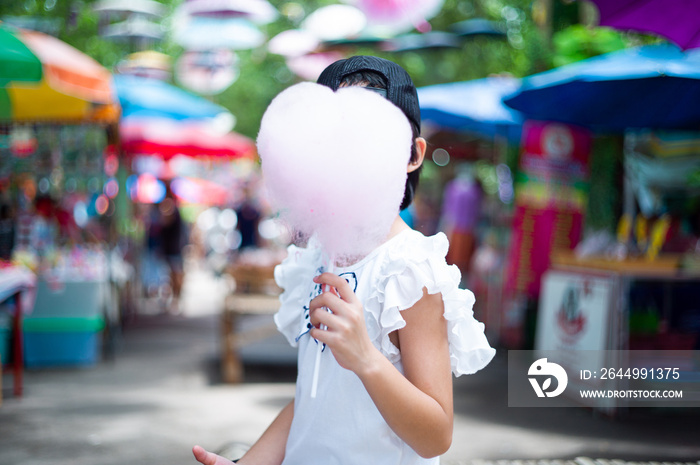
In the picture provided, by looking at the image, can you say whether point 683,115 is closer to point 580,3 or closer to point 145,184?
point 580,3

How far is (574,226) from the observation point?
6789 millimetres

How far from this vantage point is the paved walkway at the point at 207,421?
13.9ft

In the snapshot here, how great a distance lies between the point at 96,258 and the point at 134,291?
3604mm

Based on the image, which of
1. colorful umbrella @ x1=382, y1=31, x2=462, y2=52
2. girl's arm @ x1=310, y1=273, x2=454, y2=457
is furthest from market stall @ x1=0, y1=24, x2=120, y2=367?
girl's arm @ x1=310, y1=273, x2=454, y2=457

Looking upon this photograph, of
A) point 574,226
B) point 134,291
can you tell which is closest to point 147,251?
point 134,291

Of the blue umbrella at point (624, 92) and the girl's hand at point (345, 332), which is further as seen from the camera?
the blue umbrella at point (624, 92)

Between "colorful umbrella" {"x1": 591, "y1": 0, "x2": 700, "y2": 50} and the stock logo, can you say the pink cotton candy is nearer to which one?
"colorful umbrella" {"x1": 591, "y1": 0, "x2": 700, "y2": 50}

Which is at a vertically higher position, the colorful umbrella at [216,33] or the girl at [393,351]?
the colorful umbrella at [216,33]

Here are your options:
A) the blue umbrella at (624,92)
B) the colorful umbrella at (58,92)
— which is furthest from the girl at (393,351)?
the colorful umbrella at (58,92)

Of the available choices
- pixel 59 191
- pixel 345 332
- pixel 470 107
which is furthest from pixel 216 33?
pixel 345 332

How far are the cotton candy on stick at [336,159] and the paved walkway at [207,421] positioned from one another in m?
2.45

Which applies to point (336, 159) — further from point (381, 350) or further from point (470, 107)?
point (470, 107)

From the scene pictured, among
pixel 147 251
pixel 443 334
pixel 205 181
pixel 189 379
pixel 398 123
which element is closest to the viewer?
pixel 398 123

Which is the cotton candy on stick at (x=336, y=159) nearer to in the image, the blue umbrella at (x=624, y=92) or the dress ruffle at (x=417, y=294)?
the dress ruffle at (x=417, y=294)
